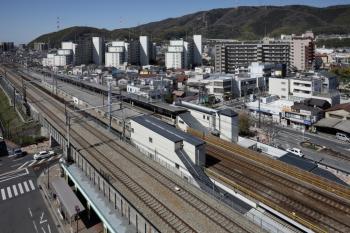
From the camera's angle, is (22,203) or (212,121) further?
(212,121)

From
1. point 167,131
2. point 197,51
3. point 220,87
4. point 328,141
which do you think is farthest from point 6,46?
point 328,141

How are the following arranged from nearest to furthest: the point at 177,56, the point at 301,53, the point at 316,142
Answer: the point at 316,142 < the point at 301,53 < the point at 177,56

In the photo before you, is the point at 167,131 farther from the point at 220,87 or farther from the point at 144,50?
the point at 144,50

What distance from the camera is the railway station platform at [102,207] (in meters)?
10.2

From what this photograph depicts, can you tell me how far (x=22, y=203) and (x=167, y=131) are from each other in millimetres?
8322

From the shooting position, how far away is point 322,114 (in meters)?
29.0

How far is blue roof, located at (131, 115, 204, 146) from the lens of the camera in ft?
53.2

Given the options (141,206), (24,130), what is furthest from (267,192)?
(24,130)

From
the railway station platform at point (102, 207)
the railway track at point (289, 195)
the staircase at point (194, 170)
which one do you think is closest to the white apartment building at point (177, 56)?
the railway track at point (289, 195)

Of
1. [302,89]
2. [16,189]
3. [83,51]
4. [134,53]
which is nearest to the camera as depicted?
[16,189]

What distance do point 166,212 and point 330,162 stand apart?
14626 mm

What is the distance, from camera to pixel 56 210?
14.8 meters

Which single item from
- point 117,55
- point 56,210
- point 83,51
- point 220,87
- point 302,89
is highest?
point 83,51

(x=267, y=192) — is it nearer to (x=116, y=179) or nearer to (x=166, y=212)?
(x=166, y=212)
